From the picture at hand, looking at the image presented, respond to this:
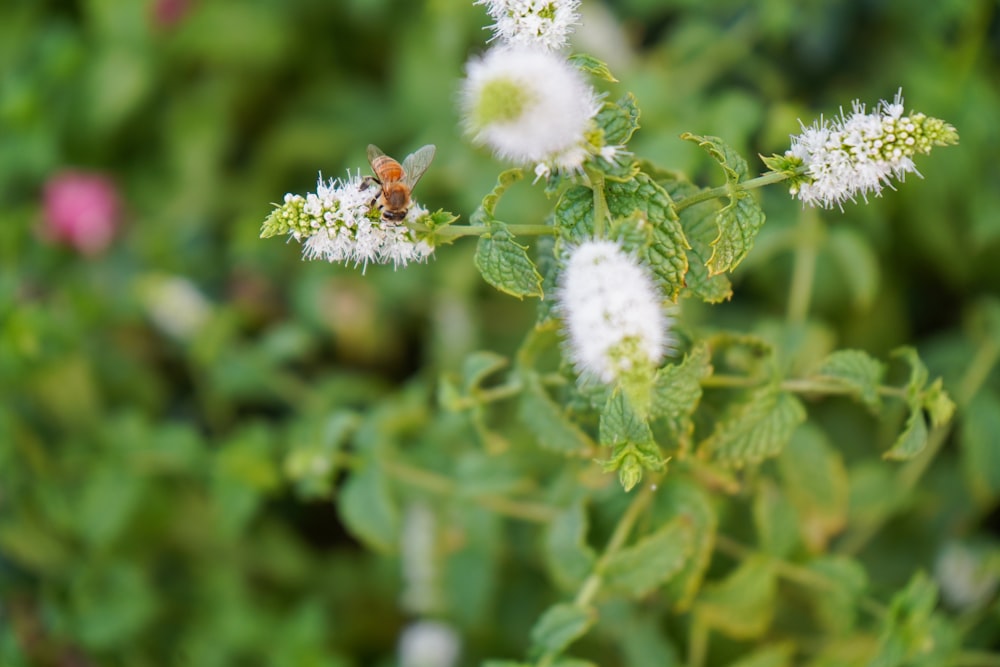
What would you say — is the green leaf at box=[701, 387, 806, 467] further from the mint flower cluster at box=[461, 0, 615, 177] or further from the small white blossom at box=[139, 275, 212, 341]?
the small white blossom at box=[139, 275, 212, 341]

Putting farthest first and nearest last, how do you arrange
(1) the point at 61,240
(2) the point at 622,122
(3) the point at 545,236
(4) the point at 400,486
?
(1) the point at 61,240, (4) the point at 400,486, (3) the point at 545,236, (2) the point at 622,122

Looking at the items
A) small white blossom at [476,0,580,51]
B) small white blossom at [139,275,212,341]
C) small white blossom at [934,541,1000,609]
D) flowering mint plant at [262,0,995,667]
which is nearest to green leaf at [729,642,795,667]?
flowering mint plant at [262,0,995,667]

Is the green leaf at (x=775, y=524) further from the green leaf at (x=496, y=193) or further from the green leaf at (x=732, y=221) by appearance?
the green leaf at (x=496, y=193)

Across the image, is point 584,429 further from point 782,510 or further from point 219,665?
point 219,665

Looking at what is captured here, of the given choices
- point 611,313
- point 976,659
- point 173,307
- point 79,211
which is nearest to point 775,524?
point 976,659

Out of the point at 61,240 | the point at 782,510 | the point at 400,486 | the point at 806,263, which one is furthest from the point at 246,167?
the point at 782,510

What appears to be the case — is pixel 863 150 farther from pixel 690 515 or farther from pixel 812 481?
pixel 812 481

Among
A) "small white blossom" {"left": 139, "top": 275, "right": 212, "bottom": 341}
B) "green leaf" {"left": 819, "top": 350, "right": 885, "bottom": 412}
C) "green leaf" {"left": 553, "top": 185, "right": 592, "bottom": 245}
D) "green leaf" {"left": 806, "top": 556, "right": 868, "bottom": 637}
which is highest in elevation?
"small white blossom" {"left": 139, "top": 275, "right": 212, "bottom": 341}
